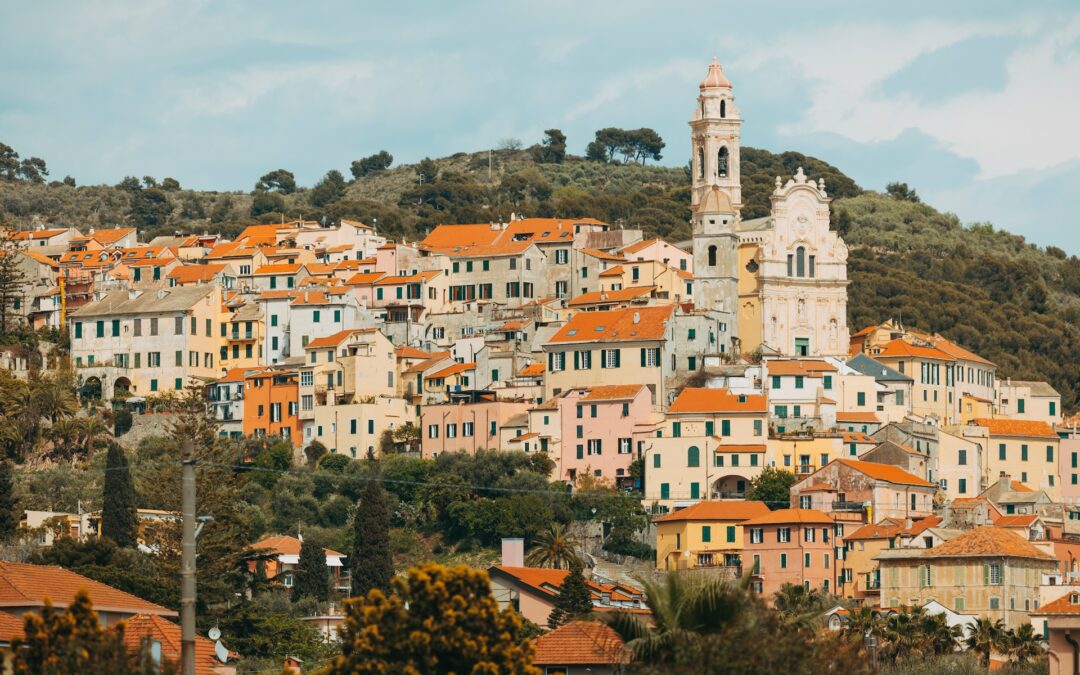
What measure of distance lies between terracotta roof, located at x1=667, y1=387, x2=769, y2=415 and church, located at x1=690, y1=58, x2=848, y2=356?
1032cm

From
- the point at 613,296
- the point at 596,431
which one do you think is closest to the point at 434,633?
the point at 596,431

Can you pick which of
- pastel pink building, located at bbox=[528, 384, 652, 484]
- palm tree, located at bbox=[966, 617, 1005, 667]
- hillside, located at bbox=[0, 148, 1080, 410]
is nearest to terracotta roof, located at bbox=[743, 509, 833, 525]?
pastel pink building, located at bbox=[528, 384, 652, 484]

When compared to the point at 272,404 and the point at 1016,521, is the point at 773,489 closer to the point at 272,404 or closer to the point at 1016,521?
the point at 1016,521

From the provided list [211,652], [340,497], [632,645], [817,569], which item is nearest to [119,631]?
[632,645]

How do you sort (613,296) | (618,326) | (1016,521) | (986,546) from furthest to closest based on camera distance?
(613,296) → (618,326) → (1016,521) → (986,546)

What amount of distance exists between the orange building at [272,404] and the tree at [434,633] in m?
75.8

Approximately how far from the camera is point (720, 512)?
309ft

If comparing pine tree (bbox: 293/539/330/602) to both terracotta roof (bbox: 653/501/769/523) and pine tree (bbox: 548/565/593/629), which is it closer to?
terracotta roof (bbox: 653/501/769/523)

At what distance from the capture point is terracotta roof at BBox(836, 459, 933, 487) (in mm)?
96188

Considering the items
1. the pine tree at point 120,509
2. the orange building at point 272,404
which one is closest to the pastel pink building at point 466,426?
the orange building at point 272,404

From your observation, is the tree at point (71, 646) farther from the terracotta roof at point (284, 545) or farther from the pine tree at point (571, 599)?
the terracotta roof at point (284, 545)

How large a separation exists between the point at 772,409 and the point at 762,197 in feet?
249

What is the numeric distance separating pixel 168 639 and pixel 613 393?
57656mm

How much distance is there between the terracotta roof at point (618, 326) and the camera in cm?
10800
